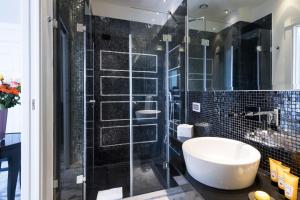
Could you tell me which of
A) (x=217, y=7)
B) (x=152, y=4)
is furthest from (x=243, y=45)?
(x=152, y=4)

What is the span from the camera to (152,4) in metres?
2.69

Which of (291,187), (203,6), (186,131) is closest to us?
(291,187)

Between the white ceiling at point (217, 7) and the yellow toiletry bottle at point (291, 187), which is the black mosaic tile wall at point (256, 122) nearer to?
the yellow toiletry bottle at point (291, 187)

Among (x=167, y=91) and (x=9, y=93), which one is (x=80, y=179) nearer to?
(x=9, y=93)

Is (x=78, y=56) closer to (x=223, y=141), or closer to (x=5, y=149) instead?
(x=5, y=149)

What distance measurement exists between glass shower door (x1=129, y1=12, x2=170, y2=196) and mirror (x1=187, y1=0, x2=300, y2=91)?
652 millimetres

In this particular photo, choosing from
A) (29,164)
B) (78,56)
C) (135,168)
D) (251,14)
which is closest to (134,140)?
(135,168)

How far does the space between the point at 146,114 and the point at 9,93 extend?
1923mm

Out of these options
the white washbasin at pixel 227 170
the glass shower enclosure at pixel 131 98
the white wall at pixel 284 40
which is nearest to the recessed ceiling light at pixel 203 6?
the glass shower enclosure at pixel 131 98

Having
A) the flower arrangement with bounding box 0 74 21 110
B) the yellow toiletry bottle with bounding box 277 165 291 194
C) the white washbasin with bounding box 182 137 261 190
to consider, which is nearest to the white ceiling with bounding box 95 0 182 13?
the flower arrangement with bounding box 0 74 21 110

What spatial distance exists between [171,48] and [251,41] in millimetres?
→ 1504

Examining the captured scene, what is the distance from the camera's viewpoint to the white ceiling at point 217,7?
1.39 meters

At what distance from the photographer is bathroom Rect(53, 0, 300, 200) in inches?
42.3

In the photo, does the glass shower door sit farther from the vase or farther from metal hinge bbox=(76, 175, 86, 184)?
the vase
